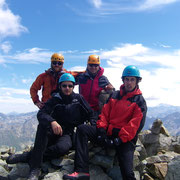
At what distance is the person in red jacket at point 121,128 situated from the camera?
27.6 ft

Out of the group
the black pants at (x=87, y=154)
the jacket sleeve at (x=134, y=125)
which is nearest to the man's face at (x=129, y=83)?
the jacket sleeve at (x=134, y=125)

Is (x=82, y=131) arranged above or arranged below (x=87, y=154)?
above

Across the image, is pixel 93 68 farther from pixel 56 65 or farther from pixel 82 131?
pixel 82 131

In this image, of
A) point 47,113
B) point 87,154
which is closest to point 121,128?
point 87,154

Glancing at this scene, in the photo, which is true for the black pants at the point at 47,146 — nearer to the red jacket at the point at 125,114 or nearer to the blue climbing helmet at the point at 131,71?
the red jacket at the point at 125,114

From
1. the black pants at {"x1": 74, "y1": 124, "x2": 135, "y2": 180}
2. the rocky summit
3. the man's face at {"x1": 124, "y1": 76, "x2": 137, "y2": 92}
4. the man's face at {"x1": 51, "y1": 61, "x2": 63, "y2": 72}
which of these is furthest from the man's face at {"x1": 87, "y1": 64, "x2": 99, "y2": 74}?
the rocky summit

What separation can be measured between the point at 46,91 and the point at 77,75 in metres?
2.62

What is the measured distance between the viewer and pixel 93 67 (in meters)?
13.0

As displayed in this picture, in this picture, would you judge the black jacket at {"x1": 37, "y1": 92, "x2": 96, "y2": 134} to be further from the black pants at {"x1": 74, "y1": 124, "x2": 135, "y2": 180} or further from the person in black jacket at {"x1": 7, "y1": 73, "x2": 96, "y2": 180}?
the black pants at {"x1": 74, "y1": 124, "x2": 135, "y2": 180}

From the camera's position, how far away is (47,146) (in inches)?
404

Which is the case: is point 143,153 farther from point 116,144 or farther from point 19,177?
point 19,177

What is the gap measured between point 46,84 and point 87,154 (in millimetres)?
6876

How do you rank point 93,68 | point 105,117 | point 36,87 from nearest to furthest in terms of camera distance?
1. point 105,117
2. point 93,68
3. point 36,87

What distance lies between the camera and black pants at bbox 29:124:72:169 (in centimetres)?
919
